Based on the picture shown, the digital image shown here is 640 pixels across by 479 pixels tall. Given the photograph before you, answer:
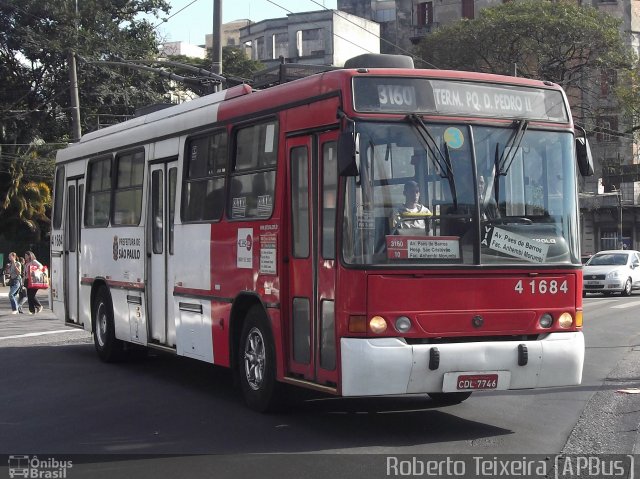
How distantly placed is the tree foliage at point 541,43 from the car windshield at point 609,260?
22740mm

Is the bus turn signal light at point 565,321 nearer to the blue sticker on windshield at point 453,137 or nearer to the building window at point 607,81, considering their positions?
the blue sticker on windshield at point 453,137

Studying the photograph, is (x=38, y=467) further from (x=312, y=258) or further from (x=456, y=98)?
(x=456, y=98)

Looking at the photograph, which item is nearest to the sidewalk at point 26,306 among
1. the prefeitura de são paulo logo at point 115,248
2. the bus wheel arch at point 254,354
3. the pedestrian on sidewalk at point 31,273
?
the pedestrian on sidewalk at point 31,273

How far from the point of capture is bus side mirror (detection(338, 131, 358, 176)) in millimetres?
8114

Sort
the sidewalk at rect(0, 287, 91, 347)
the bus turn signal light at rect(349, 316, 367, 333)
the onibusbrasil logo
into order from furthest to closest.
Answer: the sidewalk at rect(0, 287, 91, 347), the bus turn signal light at rect(349, 316, 367, 333), the onibusbrasil logo

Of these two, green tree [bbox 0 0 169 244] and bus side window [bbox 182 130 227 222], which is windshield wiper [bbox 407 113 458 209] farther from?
green tree [bbox 0 0 169 244]

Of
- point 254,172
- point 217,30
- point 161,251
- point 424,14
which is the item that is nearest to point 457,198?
point 254,172

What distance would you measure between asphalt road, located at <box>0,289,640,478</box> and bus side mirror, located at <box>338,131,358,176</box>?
2.30m

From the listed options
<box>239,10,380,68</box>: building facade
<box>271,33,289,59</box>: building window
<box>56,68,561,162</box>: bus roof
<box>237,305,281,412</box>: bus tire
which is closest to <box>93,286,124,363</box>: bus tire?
<box>56,68,561,162</box>: bus roof

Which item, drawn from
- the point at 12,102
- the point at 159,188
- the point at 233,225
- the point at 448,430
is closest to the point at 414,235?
the point at 448,430

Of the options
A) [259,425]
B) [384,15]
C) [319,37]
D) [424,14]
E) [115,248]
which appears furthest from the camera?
[384,15]

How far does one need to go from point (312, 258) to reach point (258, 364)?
1.52 metres

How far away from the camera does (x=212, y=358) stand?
1087 centimetres

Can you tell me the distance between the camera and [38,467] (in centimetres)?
763
